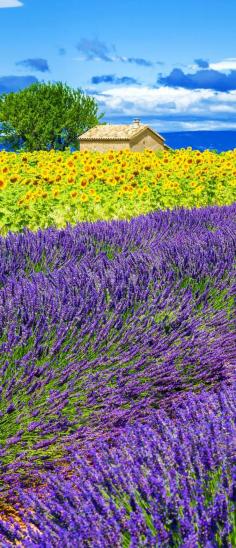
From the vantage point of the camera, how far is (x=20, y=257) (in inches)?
215

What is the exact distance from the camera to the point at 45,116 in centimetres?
3881

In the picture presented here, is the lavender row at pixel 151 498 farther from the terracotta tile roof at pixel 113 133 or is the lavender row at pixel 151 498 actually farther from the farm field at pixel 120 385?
the terracotta tile roof at pixel 113 133

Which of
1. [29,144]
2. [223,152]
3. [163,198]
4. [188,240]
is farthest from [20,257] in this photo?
[29,144]

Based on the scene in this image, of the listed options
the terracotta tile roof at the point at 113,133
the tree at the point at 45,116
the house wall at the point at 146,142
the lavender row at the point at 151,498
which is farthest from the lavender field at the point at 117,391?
the tree at the point at 45,116

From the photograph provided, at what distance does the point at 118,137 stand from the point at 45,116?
7300 millimetres

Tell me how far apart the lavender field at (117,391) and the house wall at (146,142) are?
1168 inches

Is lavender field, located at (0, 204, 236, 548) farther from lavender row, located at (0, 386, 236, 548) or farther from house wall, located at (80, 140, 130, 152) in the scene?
house wall, located at (80, 140, 130, 152)

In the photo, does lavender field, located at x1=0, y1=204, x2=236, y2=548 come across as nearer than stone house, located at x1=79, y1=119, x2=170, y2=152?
Yes

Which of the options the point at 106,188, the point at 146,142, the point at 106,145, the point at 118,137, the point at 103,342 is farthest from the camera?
the point at 146,142

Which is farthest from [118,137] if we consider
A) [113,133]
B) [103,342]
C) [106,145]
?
[103,342]

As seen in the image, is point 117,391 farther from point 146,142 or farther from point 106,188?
point 146,142

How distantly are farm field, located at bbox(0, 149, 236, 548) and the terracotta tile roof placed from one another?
25818 millimetres

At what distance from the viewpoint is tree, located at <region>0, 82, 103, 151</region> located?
127ft

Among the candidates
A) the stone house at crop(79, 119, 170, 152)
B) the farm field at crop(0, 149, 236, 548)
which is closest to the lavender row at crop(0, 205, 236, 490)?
the farm field at crop(0, 149, 236, 548)
